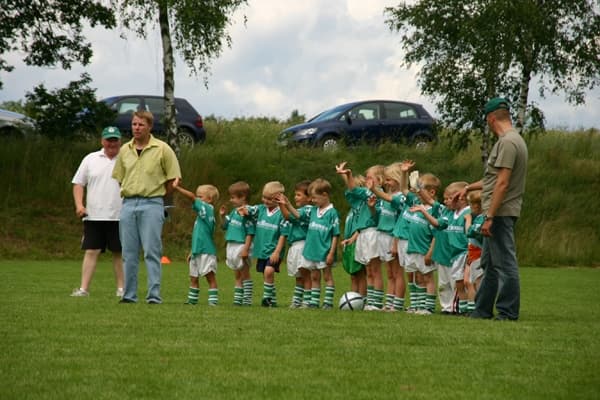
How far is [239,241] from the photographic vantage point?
44.9ft

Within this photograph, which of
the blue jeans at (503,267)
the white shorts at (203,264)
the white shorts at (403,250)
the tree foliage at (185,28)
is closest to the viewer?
the blue jeans at (503,267)

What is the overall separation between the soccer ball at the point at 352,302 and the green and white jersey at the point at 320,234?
0.54 metres

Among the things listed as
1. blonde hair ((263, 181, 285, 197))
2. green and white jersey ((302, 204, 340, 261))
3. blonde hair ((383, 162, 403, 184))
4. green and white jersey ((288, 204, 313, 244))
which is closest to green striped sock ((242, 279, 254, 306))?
green and white jersey ((288, 204, 313, 244))

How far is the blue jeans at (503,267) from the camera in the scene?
37.4 feet

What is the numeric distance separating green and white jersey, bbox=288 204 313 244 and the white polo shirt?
224cm

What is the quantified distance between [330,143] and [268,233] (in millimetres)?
20071

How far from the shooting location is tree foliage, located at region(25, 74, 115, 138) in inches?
1189

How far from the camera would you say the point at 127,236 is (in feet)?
41.5

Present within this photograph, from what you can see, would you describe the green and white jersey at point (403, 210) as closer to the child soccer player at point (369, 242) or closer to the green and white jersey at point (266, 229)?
the child soccer player at point (369, 242)

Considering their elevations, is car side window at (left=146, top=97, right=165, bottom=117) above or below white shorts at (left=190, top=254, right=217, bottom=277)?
above

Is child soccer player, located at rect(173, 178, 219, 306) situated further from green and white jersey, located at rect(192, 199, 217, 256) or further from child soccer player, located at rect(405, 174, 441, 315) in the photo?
child soccer player, located at rect(405, 174, 441, 315)

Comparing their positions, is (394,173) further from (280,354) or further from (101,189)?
(280,354)

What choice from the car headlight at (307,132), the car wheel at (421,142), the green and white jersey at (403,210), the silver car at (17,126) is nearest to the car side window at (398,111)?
the car wheel at (421,142)

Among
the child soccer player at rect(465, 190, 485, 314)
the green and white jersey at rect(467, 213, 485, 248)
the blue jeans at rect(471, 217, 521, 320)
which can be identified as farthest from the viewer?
the child soccer player at rect(465, 190, 485, 314)
